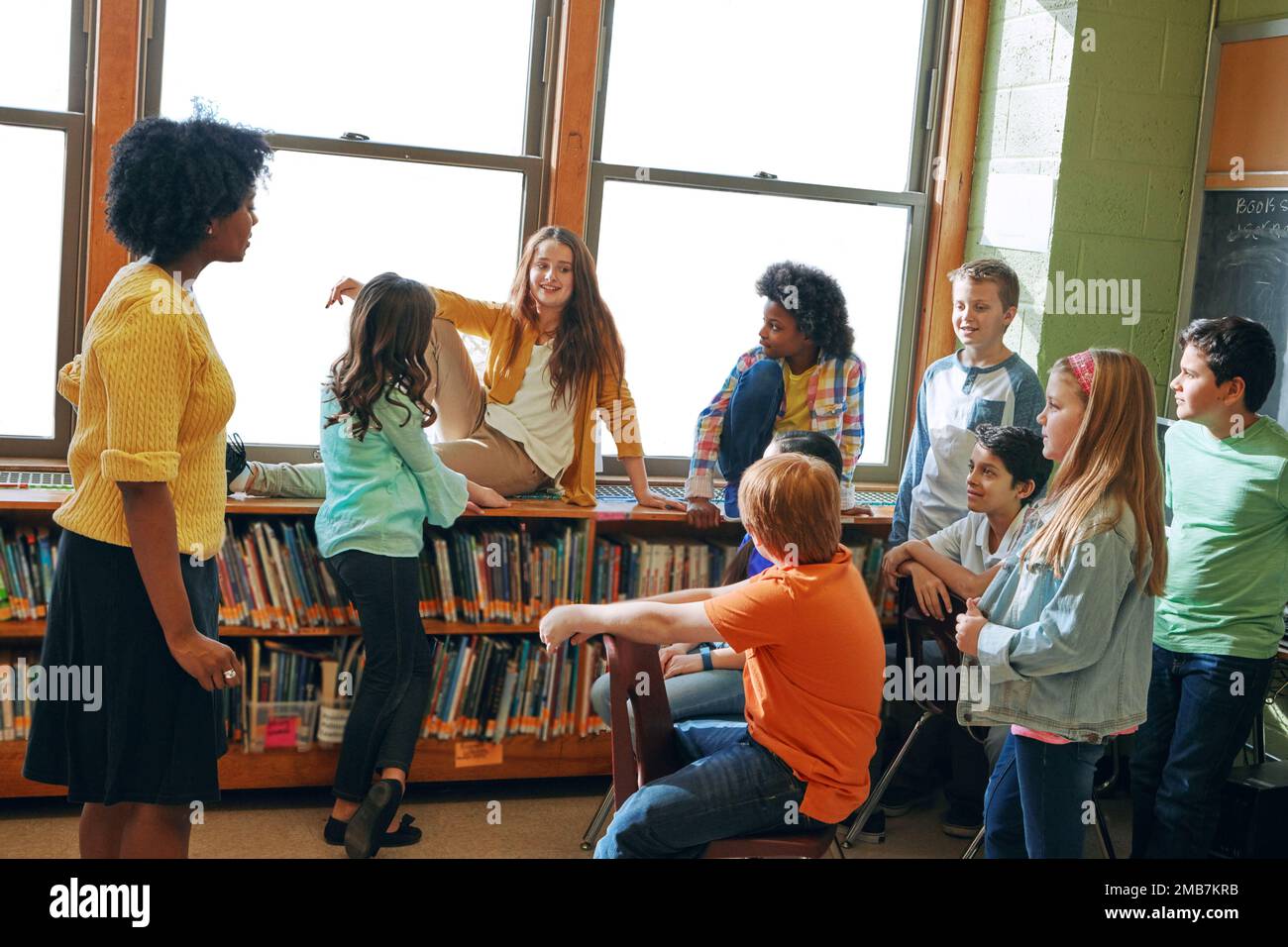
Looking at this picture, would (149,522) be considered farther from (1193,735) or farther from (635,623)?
(1193,735)

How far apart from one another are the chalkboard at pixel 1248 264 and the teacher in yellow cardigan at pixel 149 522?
2775 mm

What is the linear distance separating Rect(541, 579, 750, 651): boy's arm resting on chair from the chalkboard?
2105 millimetres

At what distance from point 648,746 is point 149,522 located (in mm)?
925

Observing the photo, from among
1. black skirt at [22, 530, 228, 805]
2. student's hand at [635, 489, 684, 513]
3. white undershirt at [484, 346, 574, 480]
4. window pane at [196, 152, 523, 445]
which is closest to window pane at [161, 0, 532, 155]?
window pane at [196, 152, 523, 445]

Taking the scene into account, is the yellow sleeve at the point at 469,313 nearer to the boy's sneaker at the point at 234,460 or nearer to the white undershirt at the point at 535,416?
the white undershirt at the point at 535,416

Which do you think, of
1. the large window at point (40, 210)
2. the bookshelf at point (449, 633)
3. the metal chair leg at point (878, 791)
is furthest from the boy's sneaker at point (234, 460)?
the metal chair leg at point (878, 791)

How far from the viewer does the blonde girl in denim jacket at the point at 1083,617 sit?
2195 millimetres

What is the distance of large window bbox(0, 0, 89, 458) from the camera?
3033 mm

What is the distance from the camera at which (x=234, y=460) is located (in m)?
2.98

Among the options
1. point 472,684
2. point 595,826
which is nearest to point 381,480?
point 472,684

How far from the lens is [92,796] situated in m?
1.91

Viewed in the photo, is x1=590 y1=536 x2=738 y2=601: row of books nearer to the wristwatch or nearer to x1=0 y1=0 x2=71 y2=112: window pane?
the wristwatch
